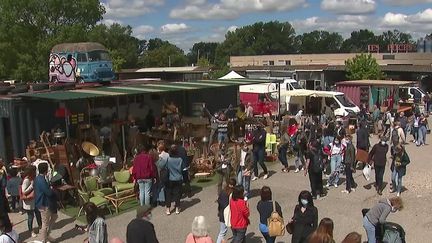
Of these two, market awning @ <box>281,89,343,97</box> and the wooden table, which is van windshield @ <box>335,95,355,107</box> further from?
the wooden table

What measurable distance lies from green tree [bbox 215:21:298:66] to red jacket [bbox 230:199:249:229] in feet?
374

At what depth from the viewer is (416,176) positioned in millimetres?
13836

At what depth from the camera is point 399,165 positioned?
11562 mm

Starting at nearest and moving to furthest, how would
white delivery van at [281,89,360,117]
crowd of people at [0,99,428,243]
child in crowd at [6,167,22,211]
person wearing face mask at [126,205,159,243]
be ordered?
person wearing face mask at [126,205,159,243] → crowd of people at [0,99,428,243] → child in crowd at [6,167,22,211] → white delivery van at [281,89,360,117]

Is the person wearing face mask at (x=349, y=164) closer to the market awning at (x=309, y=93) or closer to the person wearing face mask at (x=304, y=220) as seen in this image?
the person wearing face mask at (x=304, y=220)

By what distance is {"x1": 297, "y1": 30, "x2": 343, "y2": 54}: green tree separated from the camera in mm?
137750

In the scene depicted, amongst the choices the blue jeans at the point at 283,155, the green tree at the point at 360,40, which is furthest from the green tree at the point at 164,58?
the blue jeans at the point at 283,155

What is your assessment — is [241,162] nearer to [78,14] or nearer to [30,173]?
[30,173]

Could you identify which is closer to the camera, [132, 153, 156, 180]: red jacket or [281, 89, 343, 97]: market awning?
[132, 153, 156, 180]: red jacket

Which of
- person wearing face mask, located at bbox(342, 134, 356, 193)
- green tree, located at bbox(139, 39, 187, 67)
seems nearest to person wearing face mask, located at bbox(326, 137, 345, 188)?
person wearing face mask, located at bbox(342, 134, 356, 193)

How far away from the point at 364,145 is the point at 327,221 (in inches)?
346

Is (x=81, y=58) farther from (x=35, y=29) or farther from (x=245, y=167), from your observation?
(x=35, y=29)

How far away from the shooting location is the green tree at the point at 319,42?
137750 mm

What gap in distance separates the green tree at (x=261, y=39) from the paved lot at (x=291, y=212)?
357ft
